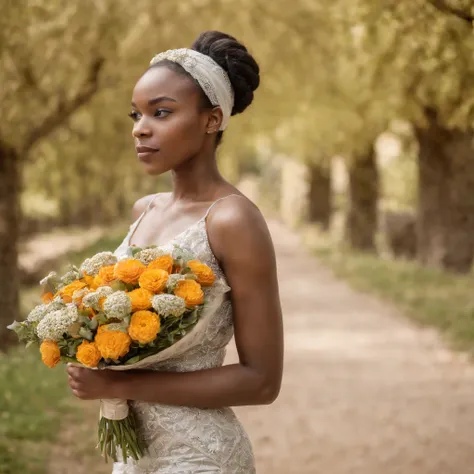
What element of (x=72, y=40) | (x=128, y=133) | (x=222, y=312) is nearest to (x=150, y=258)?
(x=222, y=312)

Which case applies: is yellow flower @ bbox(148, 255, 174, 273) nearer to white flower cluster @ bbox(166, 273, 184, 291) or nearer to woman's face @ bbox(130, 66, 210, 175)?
white flower cluster @ bbox(166, 273, 184, 291)

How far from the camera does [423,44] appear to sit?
563 centimetres

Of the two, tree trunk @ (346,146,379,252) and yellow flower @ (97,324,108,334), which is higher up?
tree trunk @ (346,146,379,252)

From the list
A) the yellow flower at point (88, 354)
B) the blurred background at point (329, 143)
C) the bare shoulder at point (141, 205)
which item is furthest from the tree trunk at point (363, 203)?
the yellow flower at point (88, 354)

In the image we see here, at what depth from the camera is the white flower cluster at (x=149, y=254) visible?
2137 mm

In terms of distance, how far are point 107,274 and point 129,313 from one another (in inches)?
5.9

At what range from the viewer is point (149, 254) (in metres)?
2.14

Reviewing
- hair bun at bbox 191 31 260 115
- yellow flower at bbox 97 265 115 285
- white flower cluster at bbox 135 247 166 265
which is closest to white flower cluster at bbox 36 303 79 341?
yellow flower at bbox 97 265 115 285

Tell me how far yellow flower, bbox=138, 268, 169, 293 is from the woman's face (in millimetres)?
332

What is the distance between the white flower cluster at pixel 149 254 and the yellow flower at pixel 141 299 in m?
0.10

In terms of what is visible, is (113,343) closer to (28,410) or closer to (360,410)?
(28,410)

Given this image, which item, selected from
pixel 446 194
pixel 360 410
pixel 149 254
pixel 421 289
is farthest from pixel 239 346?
pixel 446 194

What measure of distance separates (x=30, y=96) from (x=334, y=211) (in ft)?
81.1

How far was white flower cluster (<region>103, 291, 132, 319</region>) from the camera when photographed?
2.02 meters
